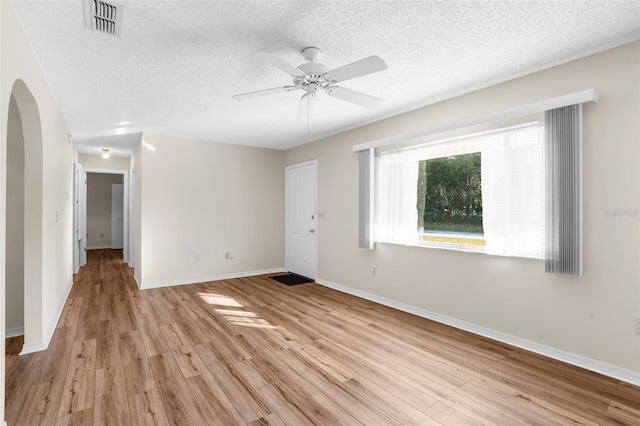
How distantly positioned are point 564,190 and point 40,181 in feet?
14.6

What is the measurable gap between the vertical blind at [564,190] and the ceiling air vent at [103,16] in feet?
10.7

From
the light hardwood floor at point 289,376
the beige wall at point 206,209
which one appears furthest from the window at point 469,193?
the beige wall at point 206,209

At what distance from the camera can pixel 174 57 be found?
2473mm

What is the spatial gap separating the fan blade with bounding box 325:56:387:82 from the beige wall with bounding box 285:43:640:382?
5.40 feet

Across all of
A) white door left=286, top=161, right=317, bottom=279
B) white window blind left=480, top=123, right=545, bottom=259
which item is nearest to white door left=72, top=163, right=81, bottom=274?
white door left=286, top=161, right=317, bottom=279

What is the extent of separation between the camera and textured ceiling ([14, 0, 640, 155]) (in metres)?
1.92

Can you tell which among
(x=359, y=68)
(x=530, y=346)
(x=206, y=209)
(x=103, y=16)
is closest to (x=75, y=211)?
(x=206, y=209)

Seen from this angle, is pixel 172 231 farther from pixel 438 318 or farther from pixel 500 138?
pixel 500 138

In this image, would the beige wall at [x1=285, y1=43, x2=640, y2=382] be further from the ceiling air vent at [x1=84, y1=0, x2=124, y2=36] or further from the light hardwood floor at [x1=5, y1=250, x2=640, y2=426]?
the ceiling air vent at [x1=84, y1=0, x2=124, y2=36]

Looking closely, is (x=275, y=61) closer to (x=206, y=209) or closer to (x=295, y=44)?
(x=295, y=44)

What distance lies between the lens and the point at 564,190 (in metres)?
2.54

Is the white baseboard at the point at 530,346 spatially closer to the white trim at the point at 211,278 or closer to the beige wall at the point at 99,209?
the white trim at the point at 211,278

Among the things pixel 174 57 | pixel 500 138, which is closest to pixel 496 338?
pixel 500 138

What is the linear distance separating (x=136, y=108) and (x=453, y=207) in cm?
383
